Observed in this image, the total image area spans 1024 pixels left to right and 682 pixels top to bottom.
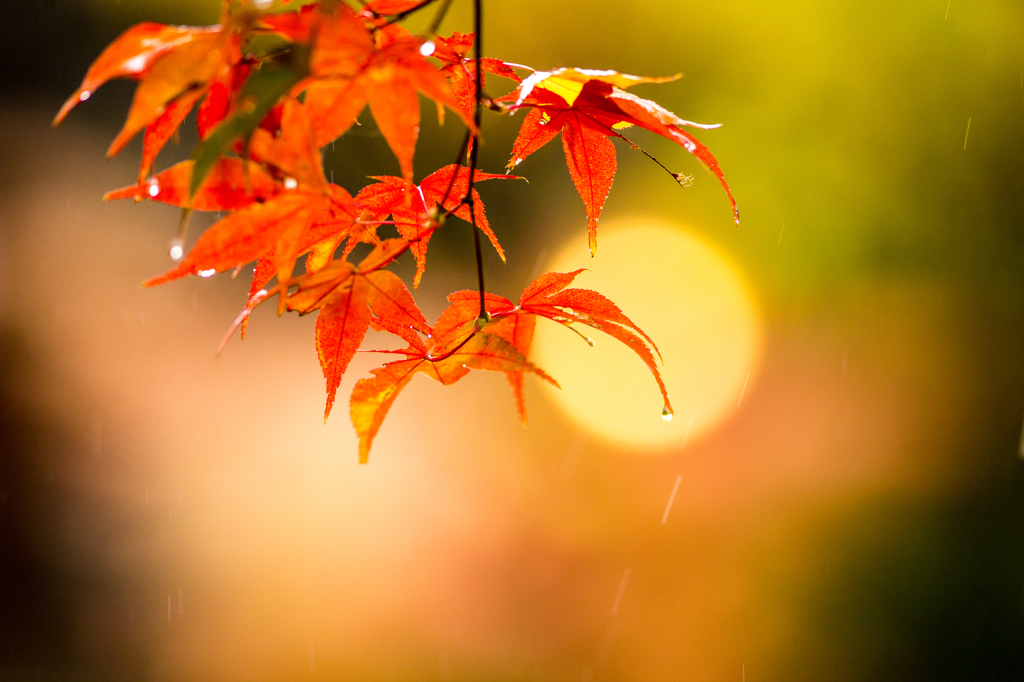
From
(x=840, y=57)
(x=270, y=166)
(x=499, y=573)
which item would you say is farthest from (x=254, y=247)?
(x=840, y=57)

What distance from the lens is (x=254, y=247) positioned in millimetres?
342

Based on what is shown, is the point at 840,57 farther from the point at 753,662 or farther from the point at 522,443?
the point at 753,662

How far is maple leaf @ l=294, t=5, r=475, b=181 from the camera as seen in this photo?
0.96ft

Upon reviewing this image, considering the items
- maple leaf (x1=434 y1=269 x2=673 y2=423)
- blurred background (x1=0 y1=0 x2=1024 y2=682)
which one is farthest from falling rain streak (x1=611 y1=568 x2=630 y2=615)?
maple leaf (x1=434 y1=269 x2=673 y2=423)

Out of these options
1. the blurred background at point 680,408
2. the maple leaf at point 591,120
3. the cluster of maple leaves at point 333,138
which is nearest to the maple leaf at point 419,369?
the cluster of maple leaves at point 333,138

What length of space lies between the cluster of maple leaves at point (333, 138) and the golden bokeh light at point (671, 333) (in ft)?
6.63

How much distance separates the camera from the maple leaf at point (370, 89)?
29 cm

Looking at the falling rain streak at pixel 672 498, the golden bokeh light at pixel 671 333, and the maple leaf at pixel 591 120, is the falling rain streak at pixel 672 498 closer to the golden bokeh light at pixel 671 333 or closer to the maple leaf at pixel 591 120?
the golden bokeh light at pixel 671 333

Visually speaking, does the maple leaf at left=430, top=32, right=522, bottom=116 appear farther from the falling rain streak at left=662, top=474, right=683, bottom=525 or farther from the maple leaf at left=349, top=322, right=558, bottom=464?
the falling rain streak at left=662, top=474, right=683, bottom=525

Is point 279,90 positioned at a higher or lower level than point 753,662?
higher

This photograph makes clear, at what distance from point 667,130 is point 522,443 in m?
2.32

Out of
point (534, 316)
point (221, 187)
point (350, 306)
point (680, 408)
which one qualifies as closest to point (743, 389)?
point (680, 408)

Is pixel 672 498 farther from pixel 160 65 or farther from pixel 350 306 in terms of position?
pixel 160 65

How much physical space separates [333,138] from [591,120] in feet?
0.68
